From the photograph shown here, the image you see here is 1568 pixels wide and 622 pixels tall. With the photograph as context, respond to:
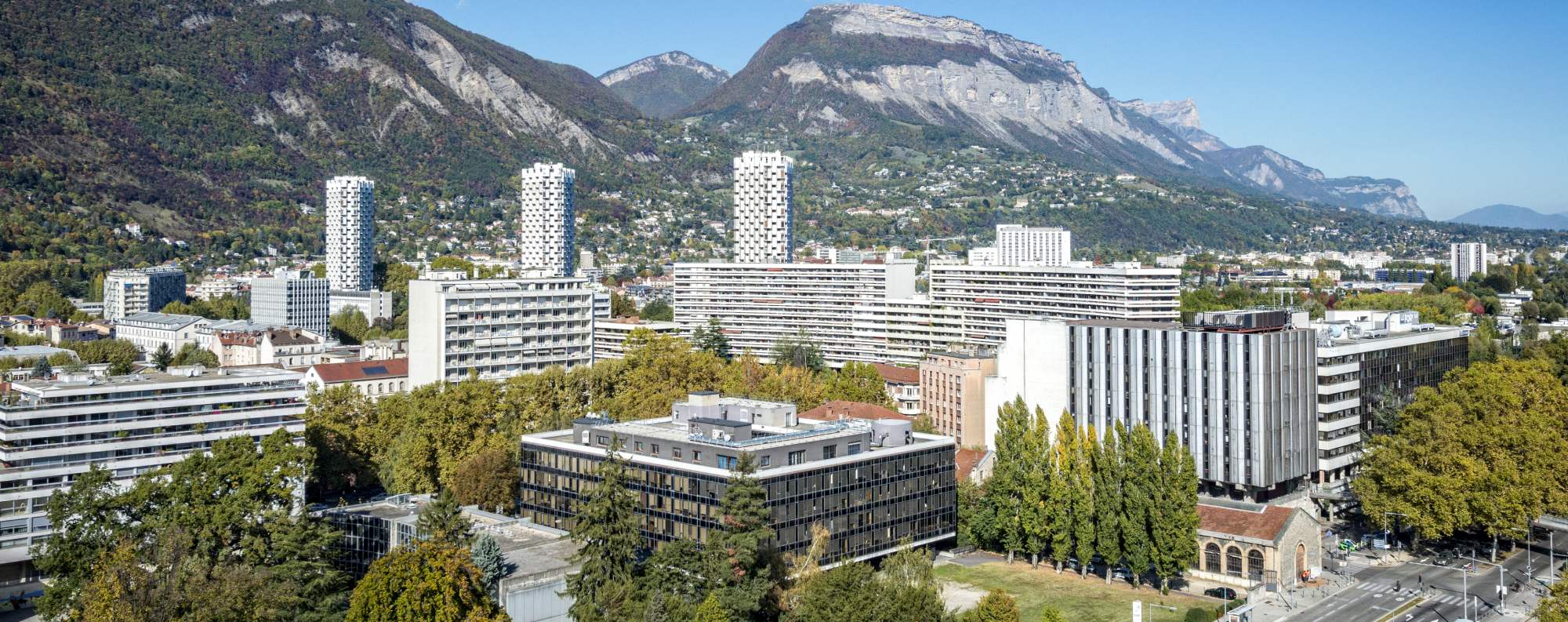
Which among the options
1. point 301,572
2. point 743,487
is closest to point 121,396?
point 301,572

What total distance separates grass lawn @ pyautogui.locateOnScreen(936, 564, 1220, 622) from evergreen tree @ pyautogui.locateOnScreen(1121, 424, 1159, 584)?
1591 mm

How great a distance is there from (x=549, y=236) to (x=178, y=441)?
112529 millimetres

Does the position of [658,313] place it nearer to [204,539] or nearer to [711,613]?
[204,539]

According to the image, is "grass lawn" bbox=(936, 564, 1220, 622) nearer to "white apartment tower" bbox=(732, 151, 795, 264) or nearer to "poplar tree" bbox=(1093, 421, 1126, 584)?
"poplar tree" bbox=(1093, 421, 1126, 584)

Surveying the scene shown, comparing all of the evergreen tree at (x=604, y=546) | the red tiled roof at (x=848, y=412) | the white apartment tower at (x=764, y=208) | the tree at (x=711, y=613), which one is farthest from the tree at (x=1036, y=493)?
the white apartment tower at (x=764, y=208)

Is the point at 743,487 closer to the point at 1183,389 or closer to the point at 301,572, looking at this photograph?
the point at 301,572

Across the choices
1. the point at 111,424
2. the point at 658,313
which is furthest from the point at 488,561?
the point at 658,313

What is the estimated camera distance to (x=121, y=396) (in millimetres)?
65688

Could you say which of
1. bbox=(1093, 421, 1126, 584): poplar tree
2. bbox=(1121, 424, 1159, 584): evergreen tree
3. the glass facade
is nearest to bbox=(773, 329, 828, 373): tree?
the glass facade

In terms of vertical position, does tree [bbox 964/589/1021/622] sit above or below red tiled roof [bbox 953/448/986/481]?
below

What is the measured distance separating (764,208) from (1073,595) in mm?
96392

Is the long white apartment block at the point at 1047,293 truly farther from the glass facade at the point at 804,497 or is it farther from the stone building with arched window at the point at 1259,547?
the stone building with arched window at the point at 1259,547

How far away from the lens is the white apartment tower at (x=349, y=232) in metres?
179

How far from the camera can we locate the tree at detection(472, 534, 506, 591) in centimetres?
5006
